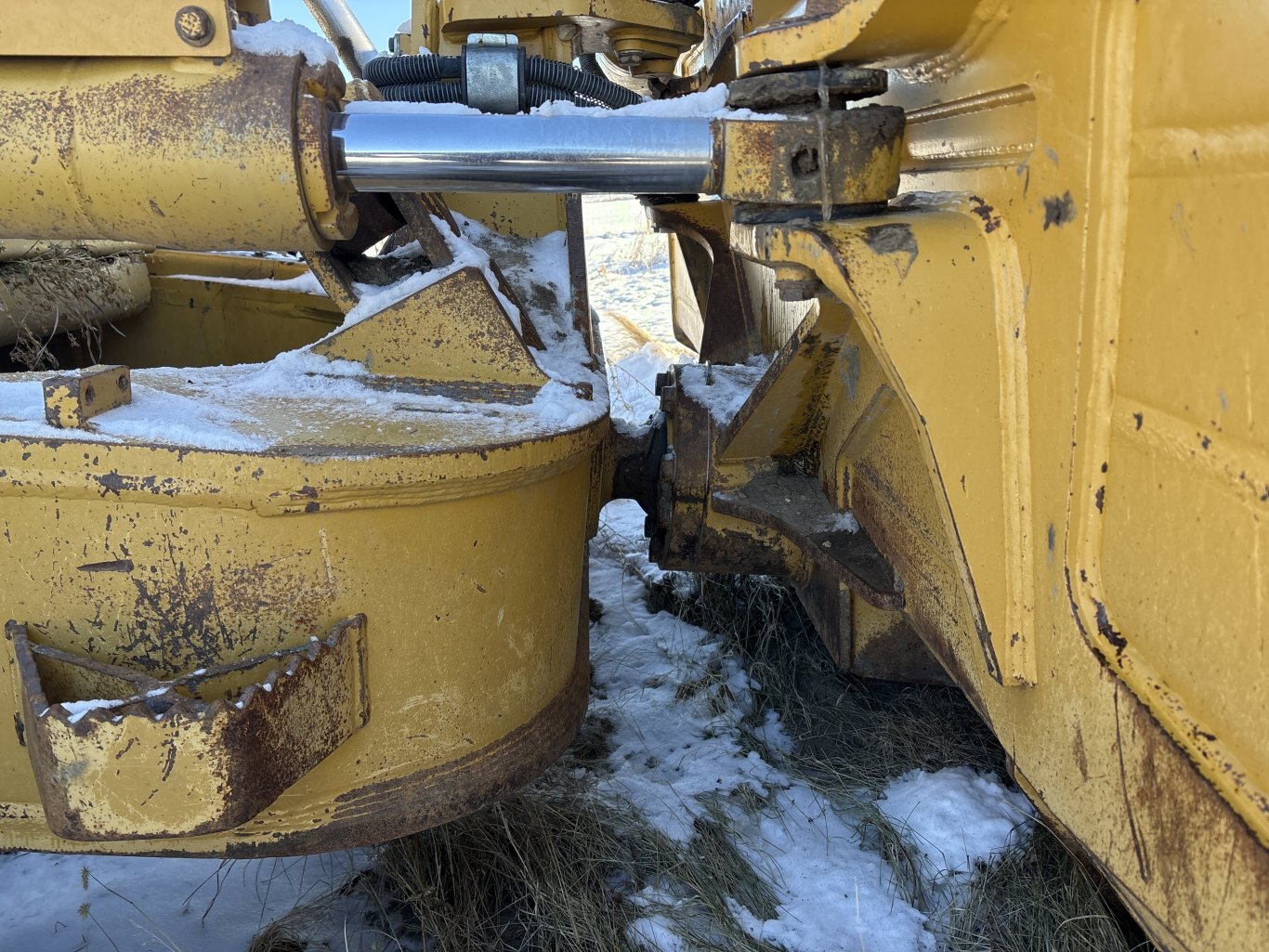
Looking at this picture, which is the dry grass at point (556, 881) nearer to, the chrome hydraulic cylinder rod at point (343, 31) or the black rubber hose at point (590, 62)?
the black rubber hose at point (590, 62)

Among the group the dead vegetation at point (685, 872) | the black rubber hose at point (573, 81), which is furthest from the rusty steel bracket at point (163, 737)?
the black rubber hose at point (573, 81)

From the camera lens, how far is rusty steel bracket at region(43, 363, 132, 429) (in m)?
1.32

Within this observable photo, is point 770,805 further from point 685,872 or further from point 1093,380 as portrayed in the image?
point 1093,380

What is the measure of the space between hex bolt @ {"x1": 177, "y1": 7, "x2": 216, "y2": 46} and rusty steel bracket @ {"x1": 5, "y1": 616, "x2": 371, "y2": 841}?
0.82 meters

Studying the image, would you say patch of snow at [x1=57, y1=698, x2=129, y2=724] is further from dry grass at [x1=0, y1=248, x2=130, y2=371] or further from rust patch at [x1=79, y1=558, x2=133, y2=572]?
dry grass at [x1=0, y1=248, x2=130, y2=371]

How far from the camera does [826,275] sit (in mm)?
1273

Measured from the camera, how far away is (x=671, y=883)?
6.61 feet

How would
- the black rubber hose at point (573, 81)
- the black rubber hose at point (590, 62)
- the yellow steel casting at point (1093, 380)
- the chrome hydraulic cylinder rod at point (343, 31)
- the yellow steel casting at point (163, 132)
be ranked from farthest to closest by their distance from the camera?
the chrome hydraulic cylinder rod at point (343, 31) → the black rubber hose at point (590, 62) → the black rubber hose at point (573, 81) → the yellow steel casting at point (163, 132) → the yellow steel casting at point (1093, 380)

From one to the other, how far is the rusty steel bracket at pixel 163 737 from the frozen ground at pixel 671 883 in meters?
0.71

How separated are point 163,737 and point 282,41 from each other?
94 centimetres

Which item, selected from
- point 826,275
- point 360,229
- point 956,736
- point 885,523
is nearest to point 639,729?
point 956,736

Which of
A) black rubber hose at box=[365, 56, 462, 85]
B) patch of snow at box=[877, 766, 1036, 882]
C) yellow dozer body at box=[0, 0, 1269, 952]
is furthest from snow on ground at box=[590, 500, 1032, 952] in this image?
black rubber hose at box=[365, 56, 462, 85]

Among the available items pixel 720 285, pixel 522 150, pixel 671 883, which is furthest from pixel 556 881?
pixel 720 285

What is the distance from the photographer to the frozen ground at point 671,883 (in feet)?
6.27
